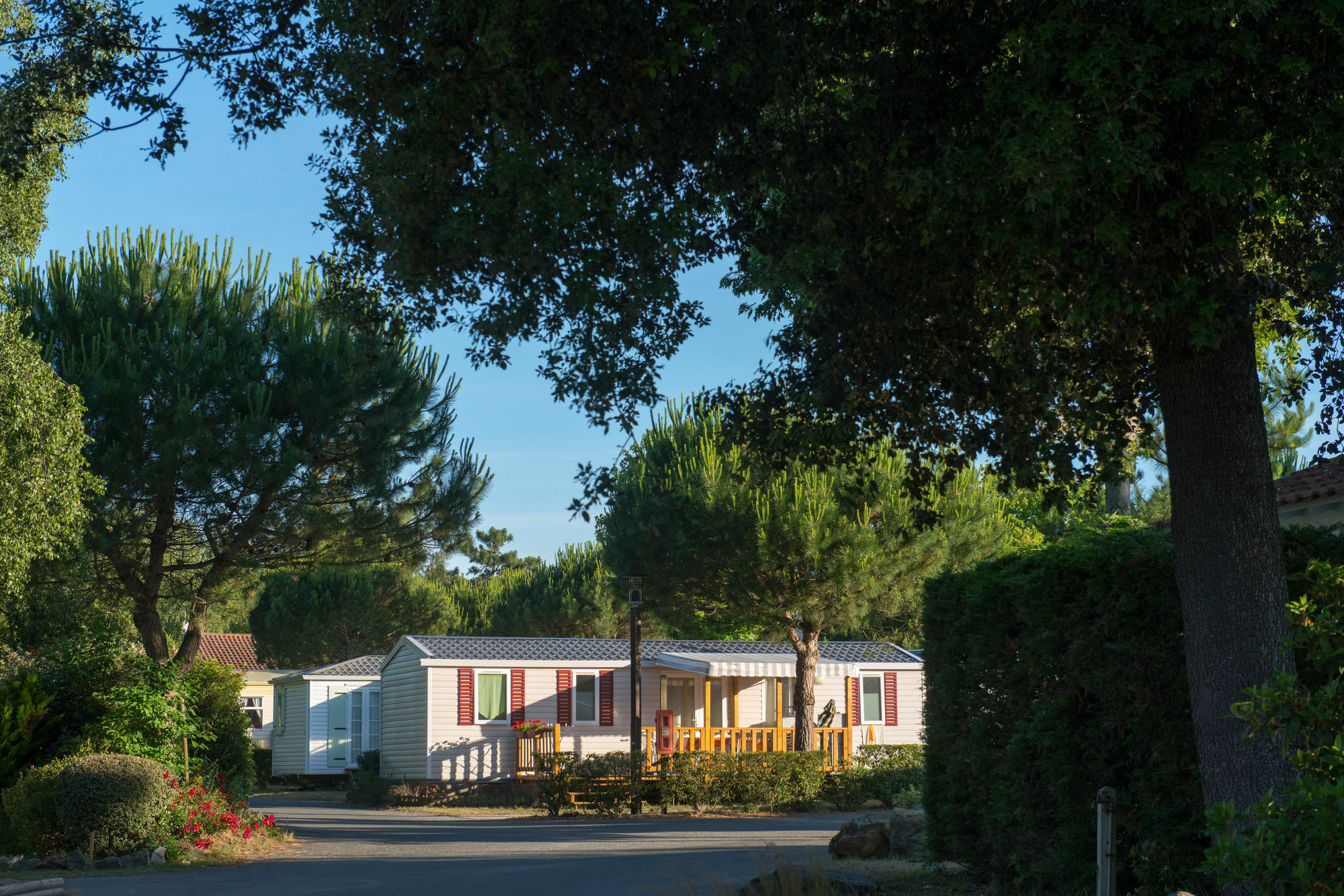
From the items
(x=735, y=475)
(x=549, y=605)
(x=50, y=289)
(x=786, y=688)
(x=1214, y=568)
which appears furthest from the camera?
(x=549, y=605)

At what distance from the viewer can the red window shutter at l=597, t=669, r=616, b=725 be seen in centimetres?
2644

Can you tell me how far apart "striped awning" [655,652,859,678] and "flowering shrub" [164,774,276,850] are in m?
11.9

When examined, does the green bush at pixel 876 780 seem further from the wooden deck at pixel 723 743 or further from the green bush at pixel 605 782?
the green bush at pixel 605 782

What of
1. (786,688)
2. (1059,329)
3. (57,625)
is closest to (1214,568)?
(1059,329)

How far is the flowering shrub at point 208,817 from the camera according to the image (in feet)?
44.4

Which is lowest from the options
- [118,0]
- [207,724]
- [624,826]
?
[624,826]

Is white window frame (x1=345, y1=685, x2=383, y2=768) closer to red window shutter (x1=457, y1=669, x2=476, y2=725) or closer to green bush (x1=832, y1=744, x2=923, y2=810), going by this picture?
red window shutter (x1=457, y1=669, x2=476, y2=725)

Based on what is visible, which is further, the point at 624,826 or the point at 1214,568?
the point at 624,826

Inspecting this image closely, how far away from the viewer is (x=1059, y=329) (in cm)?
845

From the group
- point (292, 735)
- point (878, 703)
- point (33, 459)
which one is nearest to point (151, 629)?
point (33, 459)

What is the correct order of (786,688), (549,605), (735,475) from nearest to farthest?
(735,475)
(786,688)
(549,605)

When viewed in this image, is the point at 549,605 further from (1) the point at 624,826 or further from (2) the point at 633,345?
(2) the point at 633,345

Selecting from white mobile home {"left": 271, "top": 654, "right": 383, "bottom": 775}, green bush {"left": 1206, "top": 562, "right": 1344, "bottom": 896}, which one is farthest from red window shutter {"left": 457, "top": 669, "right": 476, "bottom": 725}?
green bush {"left": 1206, "top": 562, "right": 1344, "bottom": 896}

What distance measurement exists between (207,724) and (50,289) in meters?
6.64
